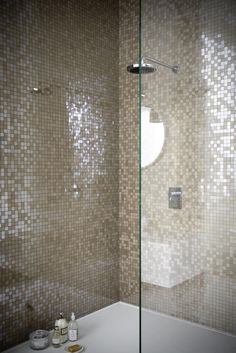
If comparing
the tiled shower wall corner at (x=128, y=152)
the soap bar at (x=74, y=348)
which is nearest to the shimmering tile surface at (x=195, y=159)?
the soap bar at (x=74, y=348)

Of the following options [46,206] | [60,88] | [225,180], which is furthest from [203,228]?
[60,88]

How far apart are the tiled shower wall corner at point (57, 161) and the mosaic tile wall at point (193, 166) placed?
2.85ft

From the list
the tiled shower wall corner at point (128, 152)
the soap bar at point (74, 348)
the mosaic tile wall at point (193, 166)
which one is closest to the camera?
the mosaic tile wall at point (193, 166)

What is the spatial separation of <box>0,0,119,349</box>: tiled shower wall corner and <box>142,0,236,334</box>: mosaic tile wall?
2.85ft

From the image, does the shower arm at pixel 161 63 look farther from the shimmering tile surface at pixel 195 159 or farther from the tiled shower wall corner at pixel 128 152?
the tiled shower wall corner at pixel 128 152

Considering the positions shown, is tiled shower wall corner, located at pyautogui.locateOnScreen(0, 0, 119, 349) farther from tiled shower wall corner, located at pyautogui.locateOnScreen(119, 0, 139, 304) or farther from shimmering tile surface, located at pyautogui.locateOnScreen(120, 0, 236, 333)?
shimmering tile surface, located at pyautogui.locateOnScreen(120, 0, 236, 333)

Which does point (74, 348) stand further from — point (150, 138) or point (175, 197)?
point (150, 138)

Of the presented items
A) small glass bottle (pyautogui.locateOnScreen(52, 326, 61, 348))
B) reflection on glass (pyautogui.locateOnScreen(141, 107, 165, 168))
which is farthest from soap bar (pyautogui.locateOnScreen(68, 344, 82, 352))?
reflection on glass (pyautogui.locateOnScreen(141, 107, 165, 168))

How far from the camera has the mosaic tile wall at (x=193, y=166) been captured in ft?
4.95

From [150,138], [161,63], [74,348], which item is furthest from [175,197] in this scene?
[74,348]

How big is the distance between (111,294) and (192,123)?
173 centimetres

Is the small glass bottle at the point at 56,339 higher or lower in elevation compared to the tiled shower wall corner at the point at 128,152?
lower

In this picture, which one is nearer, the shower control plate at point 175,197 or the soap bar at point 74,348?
the shower control plate at point 175,197

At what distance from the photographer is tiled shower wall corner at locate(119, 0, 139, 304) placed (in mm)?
2744
